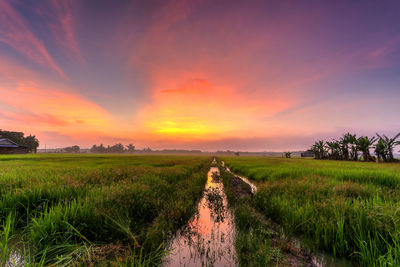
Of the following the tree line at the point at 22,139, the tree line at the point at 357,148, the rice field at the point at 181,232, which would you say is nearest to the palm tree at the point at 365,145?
the tree line at the point at 357,148

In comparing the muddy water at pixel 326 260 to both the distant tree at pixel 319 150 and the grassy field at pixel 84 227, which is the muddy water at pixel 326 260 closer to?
the grassy field at pixel 84 227

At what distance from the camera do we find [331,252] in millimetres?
3961

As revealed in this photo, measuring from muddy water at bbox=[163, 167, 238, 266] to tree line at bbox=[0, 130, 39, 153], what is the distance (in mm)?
137791

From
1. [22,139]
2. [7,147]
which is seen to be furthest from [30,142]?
[7,147]

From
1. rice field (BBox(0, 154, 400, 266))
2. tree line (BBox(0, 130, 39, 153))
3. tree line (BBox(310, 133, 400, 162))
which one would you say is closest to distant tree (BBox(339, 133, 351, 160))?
tree line (BBox(310, 133, 400, 162))

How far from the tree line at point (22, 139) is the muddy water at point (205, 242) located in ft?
452

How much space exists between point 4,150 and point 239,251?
89845 mm

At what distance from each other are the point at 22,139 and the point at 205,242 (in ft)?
483

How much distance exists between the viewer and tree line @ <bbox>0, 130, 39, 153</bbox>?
91.6 meters

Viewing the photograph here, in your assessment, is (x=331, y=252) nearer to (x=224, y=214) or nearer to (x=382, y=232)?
(x=382, y=232)

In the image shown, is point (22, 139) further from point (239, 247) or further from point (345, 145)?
point (345, 145)

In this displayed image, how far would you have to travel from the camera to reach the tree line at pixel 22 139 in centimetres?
9156

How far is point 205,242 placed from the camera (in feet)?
15.0

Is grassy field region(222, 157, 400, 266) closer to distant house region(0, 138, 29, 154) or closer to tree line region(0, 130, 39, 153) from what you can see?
distant house region(0, 138, 29, 154)
